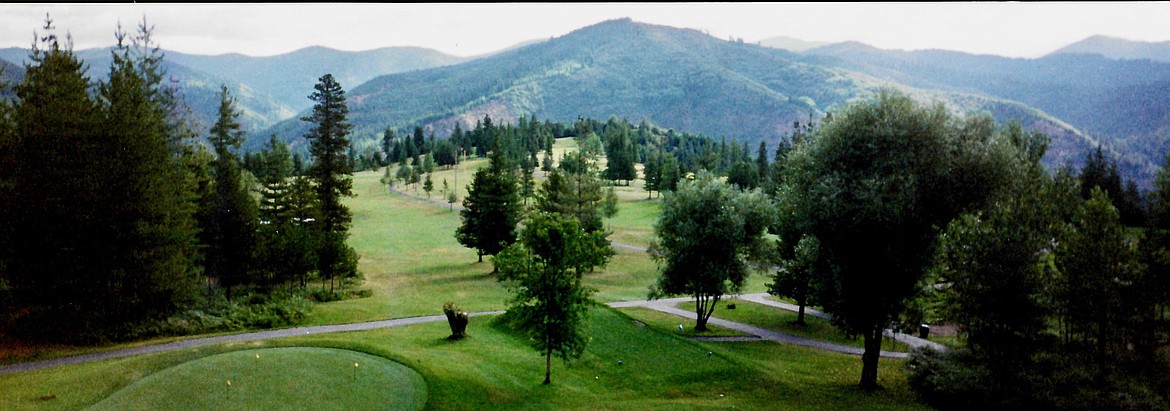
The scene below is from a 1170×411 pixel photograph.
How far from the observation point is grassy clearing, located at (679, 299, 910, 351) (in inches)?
1256

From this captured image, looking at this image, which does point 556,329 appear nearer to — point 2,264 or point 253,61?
point 2,264

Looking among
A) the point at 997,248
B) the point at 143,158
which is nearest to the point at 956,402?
the point at 997,248

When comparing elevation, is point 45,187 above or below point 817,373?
above

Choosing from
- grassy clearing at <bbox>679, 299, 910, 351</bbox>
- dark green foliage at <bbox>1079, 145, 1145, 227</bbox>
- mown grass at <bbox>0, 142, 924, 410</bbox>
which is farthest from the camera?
dark green foliage at <bbox>1079, 145, 1145, 227</bbox>

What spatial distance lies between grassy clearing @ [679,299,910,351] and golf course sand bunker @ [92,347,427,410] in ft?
72.8

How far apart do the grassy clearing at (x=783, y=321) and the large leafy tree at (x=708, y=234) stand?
14.7 ft

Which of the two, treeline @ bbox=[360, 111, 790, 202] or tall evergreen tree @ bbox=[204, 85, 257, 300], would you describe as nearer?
tall evergreen tree @ bbox=[204, 85, 257, 300]

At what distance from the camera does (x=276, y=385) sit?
48.2 feet

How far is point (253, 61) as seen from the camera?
17650 cm

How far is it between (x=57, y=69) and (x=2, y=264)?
7807mm

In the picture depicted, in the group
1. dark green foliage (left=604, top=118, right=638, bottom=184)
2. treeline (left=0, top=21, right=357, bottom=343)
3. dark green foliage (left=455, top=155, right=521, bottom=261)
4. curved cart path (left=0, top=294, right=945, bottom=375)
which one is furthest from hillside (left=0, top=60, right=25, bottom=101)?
dark green foliage (left=604, top=118, right=638, bottom=184)

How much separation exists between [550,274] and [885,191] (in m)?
10.2

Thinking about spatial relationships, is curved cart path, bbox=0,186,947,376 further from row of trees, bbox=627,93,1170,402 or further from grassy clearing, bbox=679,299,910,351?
row of trees, bbox=627,93,1170,402

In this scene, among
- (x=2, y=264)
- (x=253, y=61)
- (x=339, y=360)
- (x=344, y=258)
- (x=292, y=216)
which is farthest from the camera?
(x=253, y=61)
